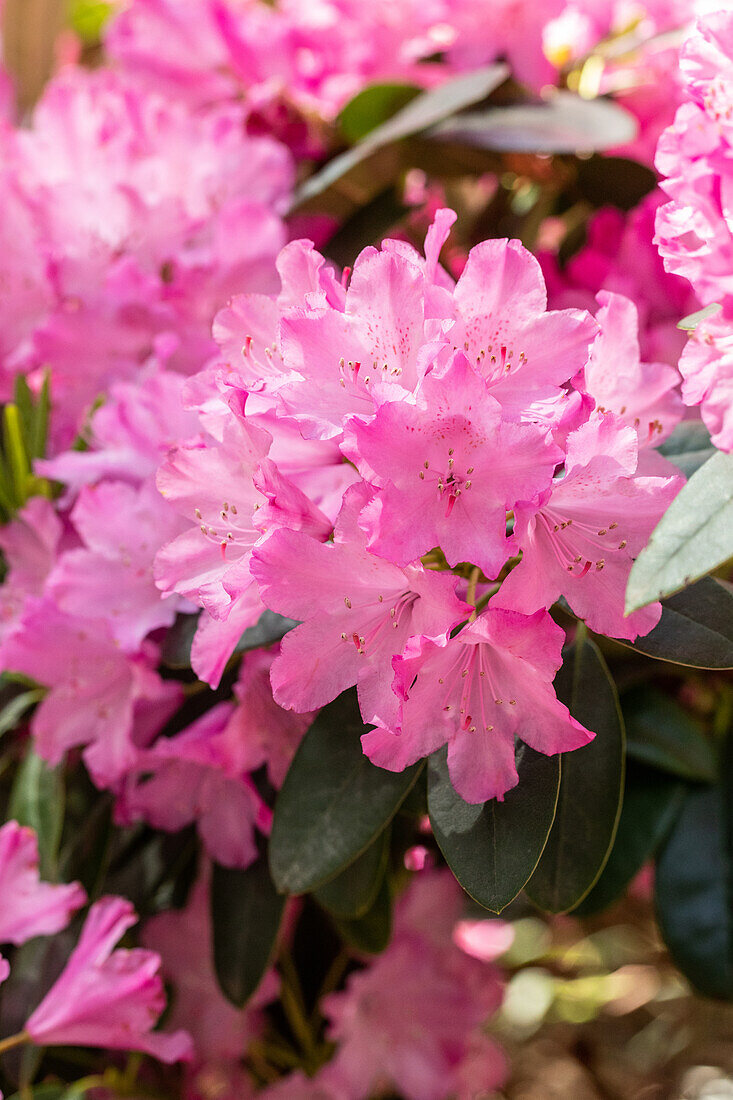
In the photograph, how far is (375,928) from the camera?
707 millimetres

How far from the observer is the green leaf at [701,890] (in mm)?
772

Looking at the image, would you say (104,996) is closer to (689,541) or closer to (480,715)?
(480,715)

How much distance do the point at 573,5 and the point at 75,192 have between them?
1.68ft

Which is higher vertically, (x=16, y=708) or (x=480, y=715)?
(x=480, y=715)

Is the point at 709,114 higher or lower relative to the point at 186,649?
higher

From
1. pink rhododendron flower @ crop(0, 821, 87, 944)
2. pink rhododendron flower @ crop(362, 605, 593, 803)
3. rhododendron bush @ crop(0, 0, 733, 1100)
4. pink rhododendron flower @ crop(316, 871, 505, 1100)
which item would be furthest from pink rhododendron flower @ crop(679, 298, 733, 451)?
pink rhododendron flower @ crop(316, 871, 505, 1100)

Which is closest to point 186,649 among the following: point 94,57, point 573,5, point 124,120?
point 124,120

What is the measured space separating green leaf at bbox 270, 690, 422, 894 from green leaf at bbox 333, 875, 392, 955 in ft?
0.58

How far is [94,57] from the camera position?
1.36 m

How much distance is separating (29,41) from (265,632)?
1008 mm

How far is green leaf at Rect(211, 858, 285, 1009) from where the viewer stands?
680 mm

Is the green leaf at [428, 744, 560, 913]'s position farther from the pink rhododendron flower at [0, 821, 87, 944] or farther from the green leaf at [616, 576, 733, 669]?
the pink rhododendron flower at [0, 821, 87, 944]

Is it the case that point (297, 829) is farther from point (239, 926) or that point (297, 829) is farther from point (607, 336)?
point (607, 336)

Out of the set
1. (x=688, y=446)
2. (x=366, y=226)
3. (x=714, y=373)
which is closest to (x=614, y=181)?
(x=366, y=226)
